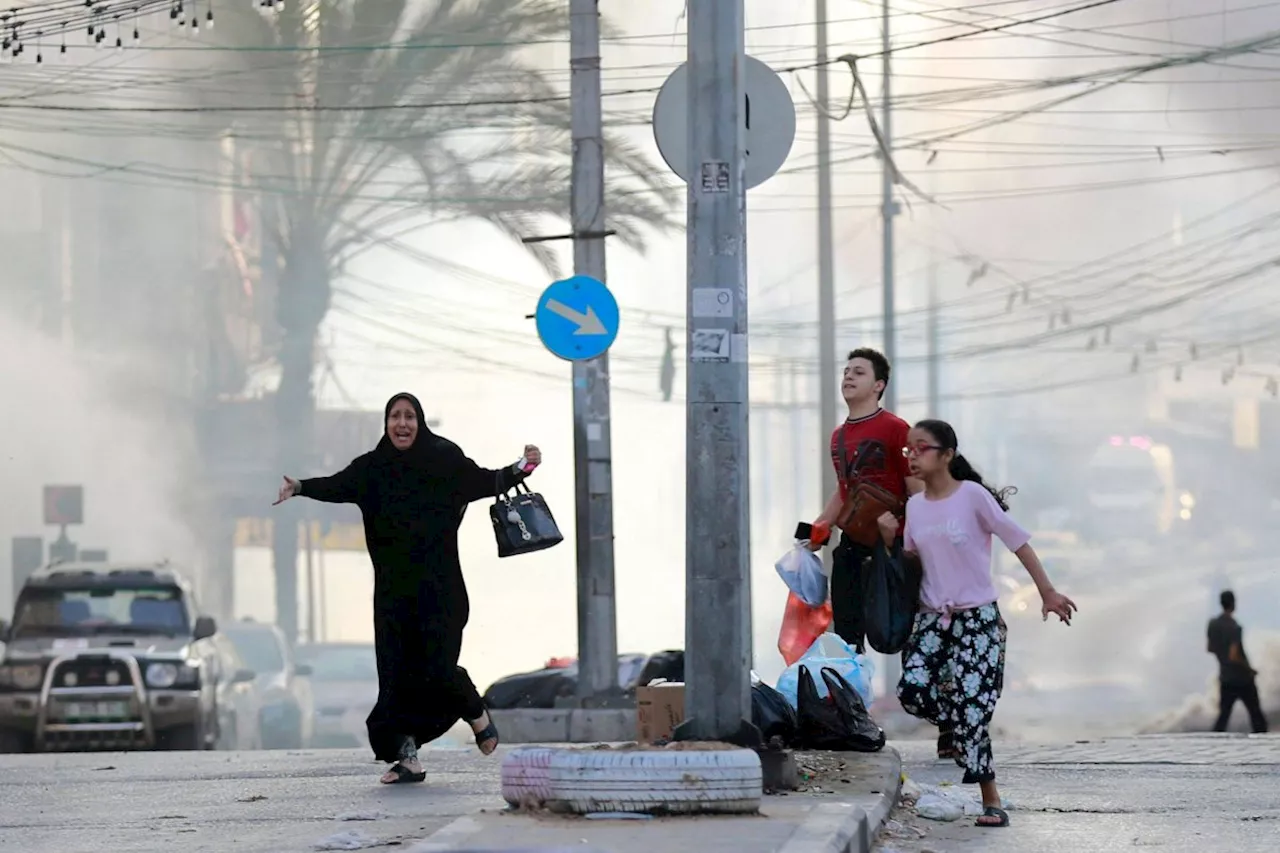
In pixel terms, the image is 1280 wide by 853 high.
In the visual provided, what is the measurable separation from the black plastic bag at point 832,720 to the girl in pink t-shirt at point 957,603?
124cm

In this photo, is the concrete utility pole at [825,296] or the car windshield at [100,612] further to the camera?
the concrete utility pole at [825,296]

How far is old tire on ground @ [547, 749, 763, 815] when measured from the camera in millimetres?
6387

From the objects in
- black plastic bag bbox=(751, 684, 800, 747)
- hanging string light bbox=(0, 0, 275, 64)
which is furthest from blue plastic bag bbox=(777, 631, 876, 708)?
hanging string light bbox=(0, 0, 275, 64)

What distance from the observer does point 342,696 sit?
28.8 metres

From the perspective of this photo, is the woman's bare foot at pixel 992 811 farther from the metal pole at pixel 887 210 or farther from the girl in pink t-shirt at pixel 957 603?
the metal pole at pixel 887 210

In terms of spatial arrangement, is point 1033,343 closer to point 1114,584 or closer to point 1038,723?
point 1114,584

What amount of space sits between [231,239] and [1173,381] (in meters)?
16.2

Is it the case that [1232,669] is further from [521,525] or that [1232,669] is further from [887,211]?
[887,211]

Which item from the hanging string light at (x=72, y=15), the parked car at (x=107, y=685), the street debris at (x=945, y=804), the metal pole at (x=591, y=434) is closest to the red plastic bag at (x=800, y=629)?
the street debris at (x=945, y=804)

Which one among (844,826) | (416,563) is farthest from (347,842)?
(416,563)

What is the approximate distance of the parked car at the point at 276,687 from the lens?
22609 millimetres

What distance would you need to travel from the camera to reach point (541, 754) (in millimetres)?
6680

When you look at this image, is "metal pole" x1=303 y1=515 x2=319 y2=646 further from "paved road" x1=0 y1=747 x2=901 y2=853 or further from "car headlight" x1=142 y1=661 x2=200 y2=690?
"paved road" x1=0 y1=747 x2=901 y2=853

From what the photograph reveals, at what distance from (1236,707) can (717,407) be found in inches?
942
